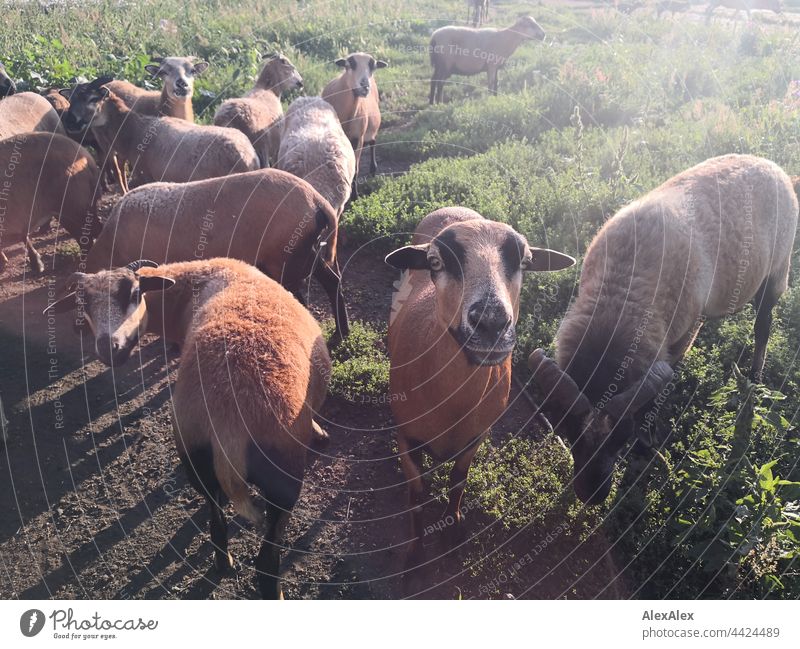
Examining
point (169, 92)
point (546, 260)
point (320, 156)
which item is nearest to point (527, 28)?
point (169, 92)

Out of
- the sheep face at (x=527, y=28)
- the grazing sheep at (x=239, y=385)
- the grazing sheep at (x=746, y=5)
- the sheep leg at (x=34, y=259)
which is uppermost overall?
the grazing sheep at (x=746, y=5)

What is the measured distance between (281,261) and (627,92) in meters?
10.4

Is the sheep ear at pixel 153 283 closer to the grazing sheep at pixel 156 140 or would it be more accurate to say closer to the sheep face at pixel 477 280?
the sheep face at pixel 477 280

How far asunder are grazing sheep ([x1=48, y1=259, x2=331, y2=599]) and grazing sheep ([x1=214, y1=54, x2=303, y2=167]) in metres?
5.42

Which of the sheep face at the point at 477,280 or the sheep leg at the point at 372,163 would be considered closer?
the sheep face at the point at 477,280

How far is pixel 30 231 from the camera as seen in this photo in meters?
7.58

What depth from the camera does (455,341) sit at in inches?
163

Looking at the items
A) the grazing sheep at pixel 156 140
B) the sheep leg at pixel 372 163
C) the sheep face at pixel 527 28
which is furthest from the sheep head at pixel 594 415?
the sheep face at pixel 527 28

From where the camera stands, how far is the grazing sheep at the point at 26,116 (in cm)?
869

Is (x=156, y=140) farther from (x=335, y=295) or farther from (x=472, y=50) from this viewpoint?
(x=472, y=50)

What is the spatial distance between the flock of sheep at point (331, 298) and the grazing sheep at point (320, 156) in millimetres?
36

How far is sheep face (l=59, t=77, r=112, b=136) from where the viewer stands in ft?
30.5

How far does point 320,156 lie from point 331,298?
231 cm
